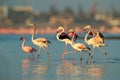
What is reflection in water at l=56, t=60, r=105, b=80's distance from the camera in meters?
12.4

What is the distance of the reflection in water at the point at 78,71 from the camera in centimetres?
1238

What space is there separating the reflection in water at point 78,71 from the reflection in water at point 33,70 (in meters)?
0.34

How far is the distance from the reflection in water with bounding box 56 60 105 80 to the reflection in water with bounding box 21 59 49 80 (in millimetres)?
343

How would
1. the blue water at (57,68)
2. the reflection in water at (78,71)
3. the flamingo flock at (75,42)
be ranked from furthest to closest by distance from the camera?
the flamingo flock at (75,42) → the blue water at (57,68) → the reflection in water at (78,71)

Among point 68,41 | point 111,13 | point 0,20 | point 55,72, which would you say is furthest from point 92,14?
point 55,72

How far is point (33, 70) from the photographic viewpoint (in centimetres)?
1363

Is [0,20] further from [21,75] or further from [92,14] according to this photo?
[21,75]

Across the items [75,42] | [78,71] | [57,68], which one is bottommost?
[78,71]

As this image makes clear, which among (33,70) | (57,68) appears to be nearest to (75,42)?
(57,68)

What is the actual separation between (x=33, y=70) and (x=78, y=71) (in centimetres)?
101

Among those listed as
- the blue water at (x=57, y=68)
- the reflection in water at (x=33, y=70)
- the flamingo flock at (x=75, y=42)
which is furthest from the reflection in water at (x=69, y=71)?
the flamingo flock at (x=75, y=42)

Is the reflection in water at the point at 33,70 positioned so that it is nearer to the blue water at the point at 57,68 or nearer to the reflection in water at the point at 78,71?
the blue water at the point at 57,68

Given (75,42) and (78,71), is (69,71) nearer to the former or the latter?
(78,71)

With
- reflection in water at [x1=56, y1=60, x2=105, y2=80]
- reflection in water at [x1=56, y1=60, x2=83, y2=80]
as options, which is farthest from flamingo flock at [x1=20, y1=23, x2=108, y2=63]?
reflection in water at [x1=56, y1=60, x2=105, y2=80]
